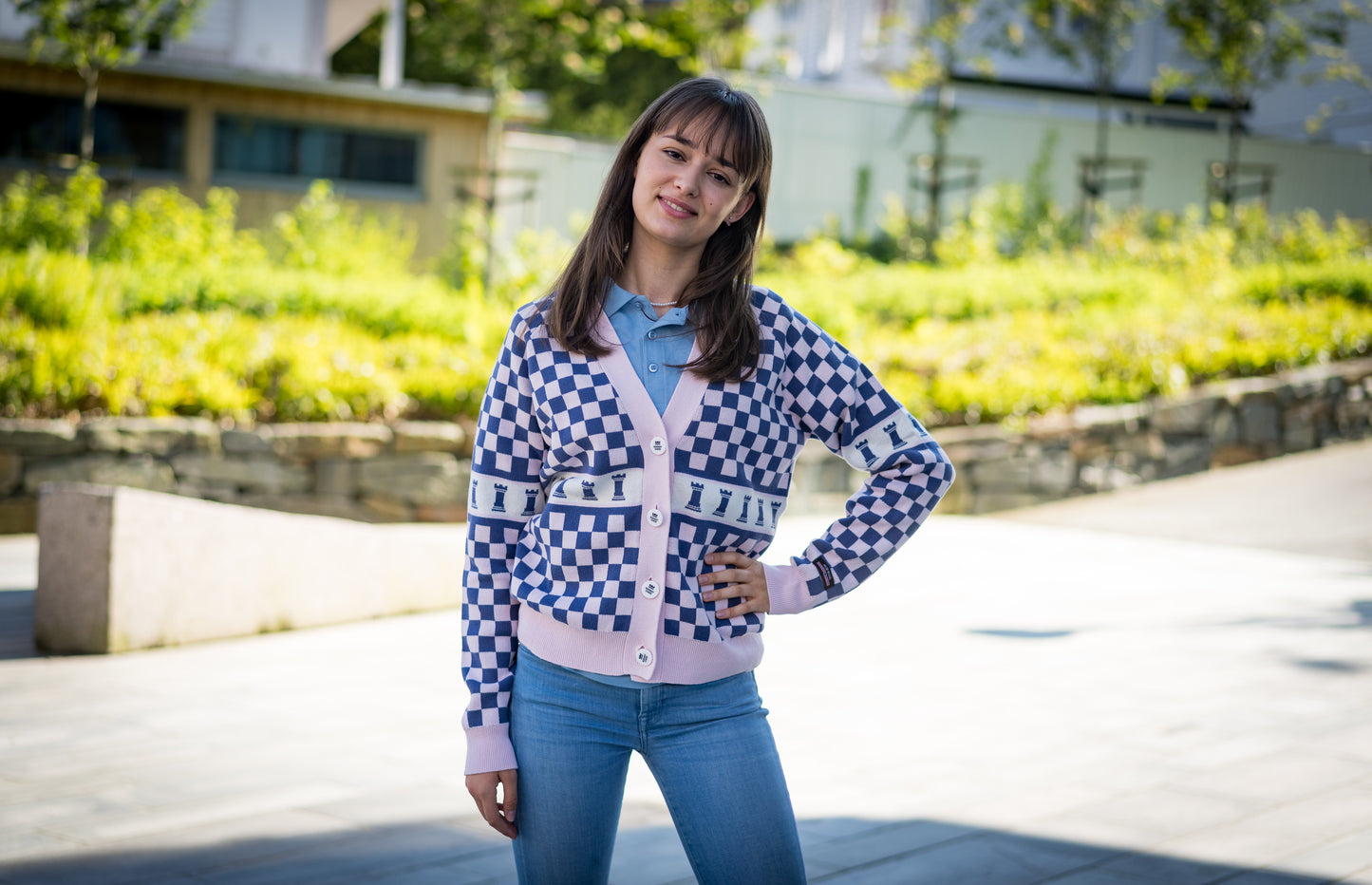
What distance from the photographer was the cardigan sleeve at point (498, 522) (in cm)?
210

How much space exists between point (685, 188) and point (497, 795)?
1.01m

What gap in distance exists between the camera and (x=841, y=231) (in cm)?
2011

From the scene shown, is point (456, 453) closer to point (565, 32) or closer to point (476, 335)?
point (476, 335)

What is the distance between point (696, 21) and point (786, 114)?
4466 mm

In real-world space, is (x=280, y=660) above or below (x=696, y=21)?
below

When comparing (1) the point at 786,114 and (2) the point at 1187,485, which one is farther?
(1) the point at 786,114

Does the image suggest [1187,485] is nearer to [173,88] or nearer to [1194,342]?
[1194,342]

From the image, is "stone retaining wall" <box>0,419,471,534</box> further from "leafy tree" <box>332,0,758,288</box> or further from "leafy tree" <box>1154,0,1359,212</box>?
"leafy tree" <box>1154,0,1359,212</box>

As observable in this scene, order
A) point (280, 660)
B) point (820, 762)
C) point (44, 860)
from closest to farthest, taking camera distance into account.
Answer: point (44, 860) < point (820, 762) < point (280, 660)

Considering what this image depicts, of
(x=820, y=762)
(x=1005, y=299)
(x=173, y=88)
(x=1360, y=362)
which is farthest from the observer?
(x=173, y=88)

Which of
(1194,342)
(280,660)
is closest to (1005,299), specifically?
(1194,342)

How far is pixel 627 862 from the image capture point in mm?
3449

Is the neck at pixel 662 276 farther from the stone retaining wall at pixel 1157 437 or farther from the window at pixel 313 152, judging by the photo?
the window at pixel 313 152

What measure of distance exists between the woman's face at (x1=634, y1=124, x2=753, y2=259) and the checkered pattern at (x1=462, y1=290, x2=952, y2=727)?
0.17 m
